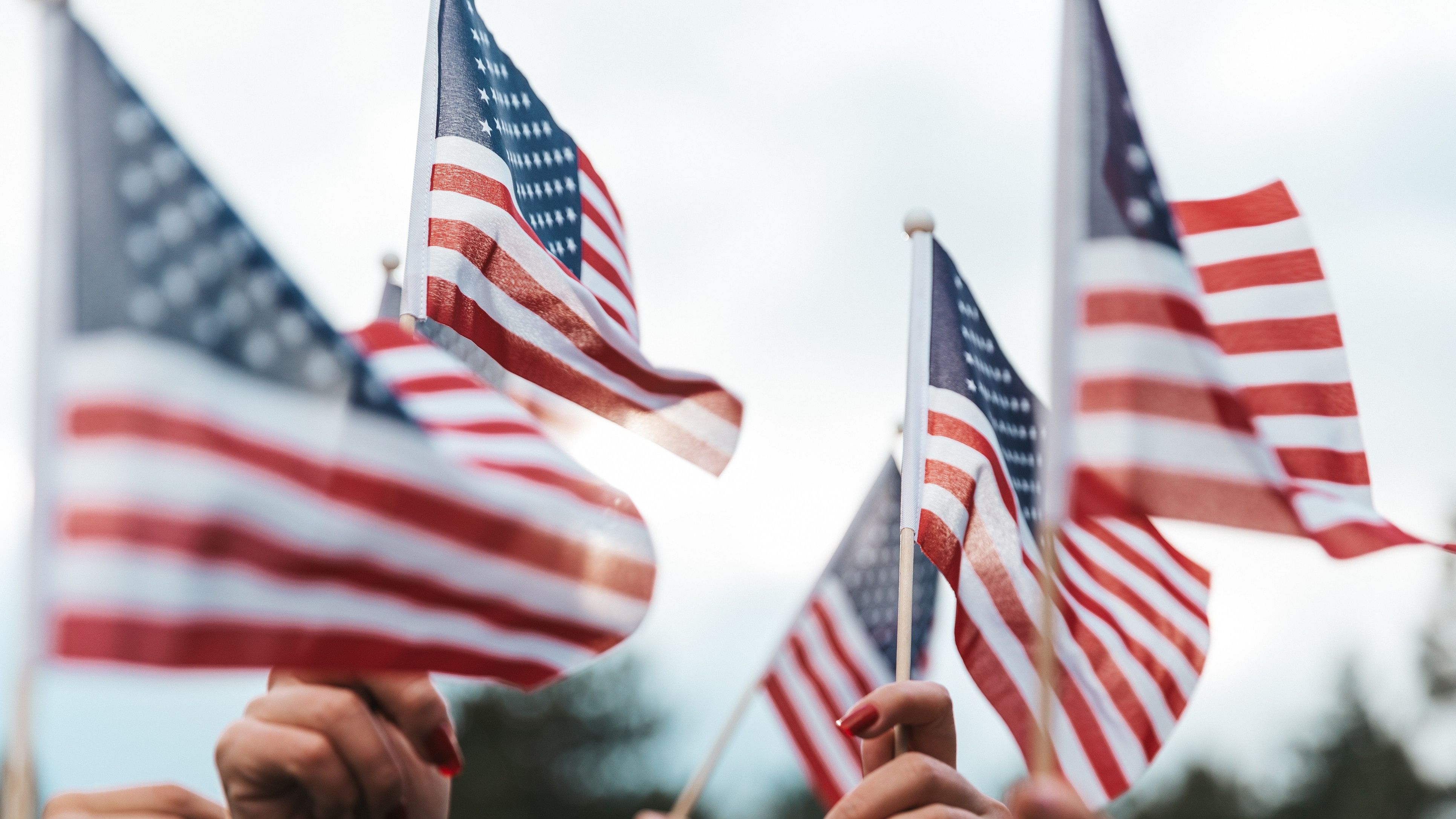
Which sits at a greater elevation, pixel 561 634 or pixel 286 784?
pixel 561 634

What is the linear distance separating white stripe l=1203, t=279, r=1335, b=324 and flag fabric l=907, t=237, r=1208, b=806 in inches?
31.1

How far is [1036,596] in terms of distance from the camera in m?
4.96

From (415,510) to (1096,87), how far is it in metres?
2.11

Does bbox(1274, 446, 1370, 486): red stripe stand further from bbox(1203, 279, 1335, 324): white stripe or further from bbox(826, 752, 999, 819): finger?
bbox(826, 752, 999, 819): finger

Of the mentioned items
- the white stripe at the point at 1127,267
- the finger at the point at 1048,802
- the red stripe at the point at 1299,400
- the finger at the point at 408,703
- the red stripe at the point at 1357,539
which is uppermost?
the white stripe at the point at 1127,267

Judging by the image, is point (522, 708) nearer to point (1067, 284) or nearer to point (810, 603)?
point (810, 603)

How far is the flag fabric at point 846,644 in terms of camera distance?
6.28 metres

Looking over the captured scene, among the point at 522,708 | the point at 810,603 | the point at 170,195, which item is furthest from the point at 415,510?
the point at 522,708

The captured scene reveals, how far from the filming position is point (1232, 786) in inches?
2004

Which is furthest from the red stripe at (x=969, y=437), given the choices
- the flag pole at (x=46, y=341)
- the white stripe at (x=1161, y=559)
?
the flag pole at (x=46, y=341)

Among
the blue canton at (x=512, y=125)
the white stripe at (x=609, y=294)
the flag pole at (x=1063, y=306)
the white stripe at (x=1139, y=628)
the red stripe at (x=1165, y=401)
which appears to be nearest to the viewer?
the flag pole at (x=1063, y=306)

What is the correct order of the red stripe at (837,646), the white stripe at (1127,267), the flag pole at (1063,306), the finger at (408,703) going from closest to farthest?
the flag pole at (1063,306) → the finger at (408,703) → the white stripe at (1127,267) → the red stripe at (837,646)

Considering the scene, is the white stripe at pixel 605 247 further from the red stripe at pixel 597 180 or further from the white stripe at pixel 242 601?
the white stripe at pixel 242 601

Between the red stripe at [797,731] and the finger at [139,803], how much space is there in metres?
3.17
